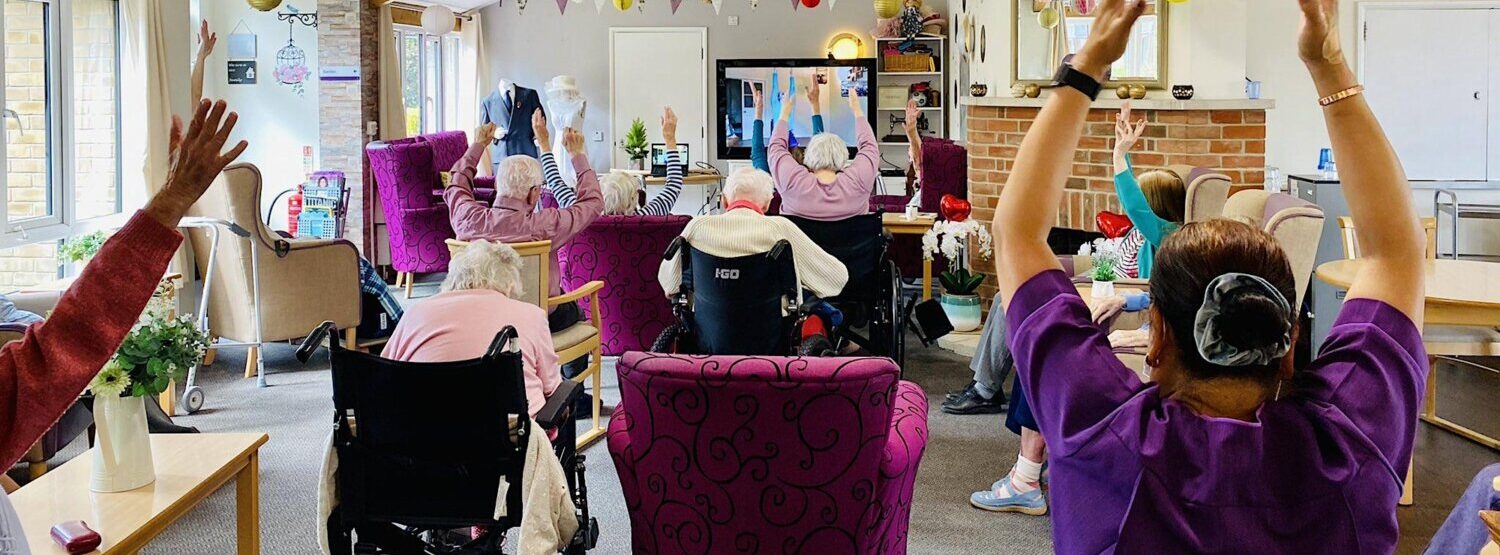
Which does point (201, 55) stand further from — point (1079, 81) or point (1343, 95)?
point (1343, 95)

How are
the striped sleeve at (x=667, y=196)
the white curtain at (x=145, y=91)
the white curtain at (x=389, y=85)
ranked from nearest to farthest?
the striped sleeve at (x=667, y=196) → the white curtain at (x=145, y=91) → the white curtain at (x=389, y=85)

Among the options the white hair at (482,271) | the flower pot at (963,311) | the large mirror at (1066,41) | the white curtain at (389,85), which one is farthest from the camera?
the white curtain at (389,85)

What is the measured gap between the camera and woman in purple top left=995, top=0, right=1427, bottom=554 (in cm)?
138

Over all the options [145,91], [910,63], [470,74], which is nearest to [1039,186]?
[145,91]

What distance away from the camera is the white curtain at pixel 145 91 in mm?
7086

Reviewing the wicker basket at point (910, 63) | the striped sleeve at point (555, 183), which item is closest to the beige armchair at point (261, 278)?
the striped sleeve at point (555, 183)

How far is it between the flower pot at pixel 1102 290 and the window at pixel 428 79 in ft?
27.1

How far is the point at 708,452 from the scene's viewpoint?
2.91 meters

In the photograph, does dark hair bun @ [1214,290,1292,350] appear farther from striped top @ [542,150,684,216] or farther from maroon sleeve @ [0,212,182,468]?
striped top @ [542,150,684,216]

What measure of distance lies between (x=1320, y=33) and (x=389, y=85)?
31.1ft

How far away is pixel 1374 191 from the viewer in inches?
59.1

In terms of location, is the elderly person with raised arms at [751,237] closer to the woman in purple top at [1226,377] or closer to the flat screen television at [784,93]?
the woman in purple top at [1226,377]

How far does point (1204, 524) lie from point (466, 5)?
12.2m

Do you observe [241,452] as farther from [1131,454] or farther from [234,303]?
[234,303]
